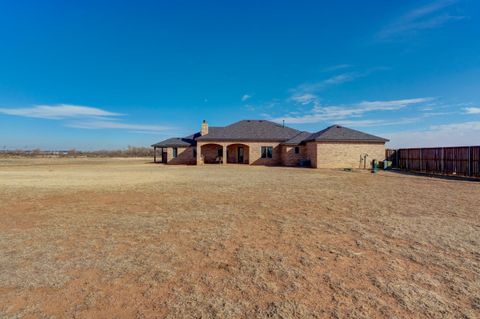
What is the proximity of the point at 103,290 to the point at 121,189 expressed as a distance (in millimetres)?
9109

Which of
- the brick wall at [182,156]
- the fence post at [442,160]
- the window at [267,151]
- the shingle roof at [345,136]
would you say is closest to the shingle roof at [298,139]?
the window at [267,151]

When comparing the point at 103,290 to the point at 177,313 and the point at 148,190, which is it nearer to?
the point at 177,313

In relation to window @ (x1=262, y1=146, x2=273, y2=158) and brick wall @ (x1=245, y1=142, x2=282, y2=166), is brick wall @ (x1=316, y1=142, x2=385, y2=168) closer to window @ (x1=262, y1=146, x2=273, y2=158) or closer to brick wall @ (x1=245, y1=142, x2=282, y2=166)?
brick wall @ (x1=245, y1=142, x2=282, y2=166)

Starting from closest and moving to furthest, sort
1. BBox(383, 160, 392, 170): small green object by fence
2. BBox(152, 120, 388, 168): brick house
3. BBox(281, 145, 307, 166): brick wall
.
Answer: BBox(383, 160, 392, 170): small green object by fence
BBox(152, 120, 388, 168): brick house
BBox(281, 145, 307, 166): brick wall

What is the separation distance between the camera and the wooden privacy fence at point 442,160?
17.2 meters

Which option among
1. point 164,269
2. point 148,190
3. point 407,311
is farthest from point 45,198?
point 407,311

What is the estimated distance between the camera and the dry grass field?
3.10m

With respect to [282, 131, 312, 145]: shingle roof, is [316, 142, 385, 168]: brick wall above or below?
below

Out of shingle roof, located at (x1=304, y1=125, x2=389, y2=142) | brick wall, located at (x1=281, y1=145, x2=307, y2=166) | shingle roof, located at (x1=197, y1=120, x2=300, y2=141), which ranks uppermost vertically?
shingle roof, located at (x1=197, y1=120, x2=300, y2=141)

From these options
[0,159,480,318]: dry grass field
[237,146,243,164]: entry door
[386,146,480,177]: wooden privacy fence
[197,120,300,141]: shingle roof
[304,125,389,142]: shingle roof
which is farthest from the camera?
[237,146,243,164]: entry door

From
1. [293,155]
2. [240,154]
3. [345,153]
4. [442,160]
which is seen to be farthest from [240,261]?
[240,154]

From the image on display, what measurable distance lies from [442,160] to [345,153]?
8240 mm

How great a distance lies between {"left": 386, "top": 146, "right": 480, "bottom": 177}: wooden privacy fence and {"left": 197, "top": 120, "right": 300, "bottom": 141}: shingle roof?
41.0 feet

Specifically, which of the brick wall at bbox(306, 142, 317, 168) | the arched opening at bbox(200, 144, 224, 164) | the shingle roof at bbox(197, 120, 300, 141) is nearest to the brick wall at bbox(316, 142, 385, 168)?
the brick wall at bbox(306, 142, 317, 168)
